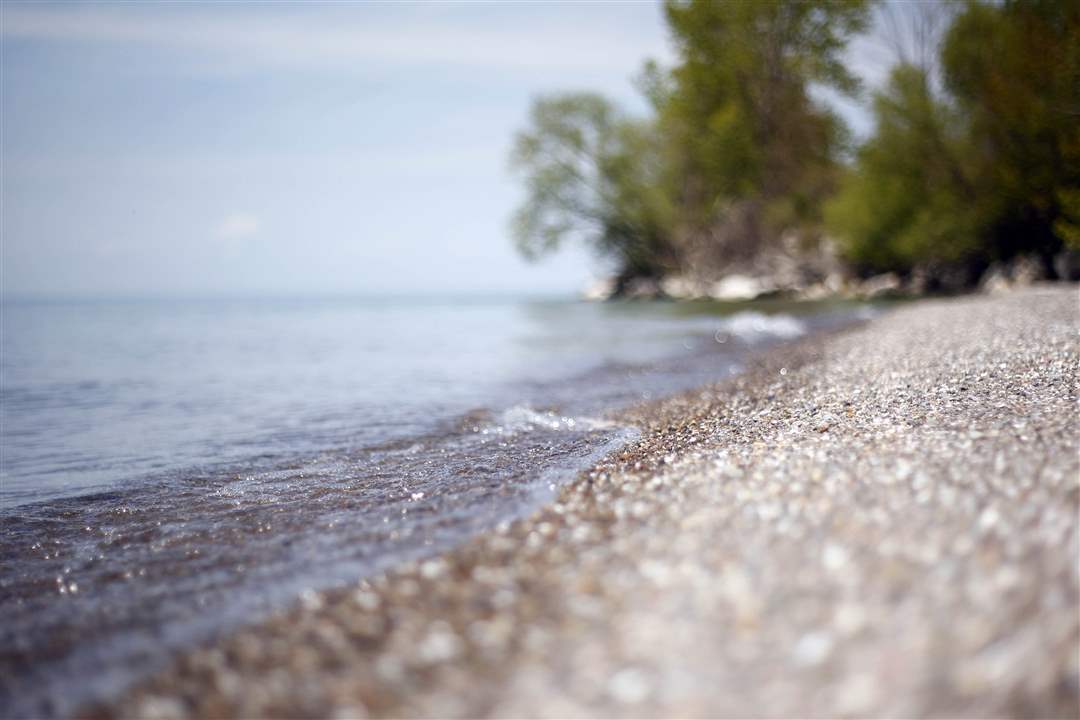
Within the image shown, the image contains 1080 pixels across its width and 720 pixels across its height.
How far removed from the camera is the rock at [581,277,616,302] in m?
75.6

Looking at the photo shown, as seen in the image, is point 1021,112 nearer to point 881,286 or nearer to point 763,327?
point 881,286

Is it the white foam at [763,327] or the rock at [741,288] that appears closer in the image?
the white foam at [763,327]

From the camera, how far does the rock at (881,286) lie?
5269cm

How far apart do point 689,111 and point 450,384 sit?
136ft

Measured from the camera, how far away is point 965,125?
41.7m

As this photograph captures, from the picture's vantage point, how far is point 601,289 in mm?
76875

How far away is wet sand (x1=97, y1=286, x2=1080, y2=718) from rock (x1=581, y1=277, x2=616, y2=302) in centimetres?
6861

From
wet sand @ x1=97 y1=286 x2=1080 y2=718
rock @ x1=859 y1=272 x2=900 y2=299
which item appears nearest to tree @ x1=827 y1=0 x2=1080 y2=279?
rock @ x1=859 y1=272 x2=900 y2=299

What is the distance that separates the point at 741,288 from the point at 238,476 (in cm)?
5215

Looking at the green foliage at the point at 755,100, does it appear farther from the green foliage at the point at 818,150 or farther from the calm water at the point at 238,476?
the calm water at the point at 238,476

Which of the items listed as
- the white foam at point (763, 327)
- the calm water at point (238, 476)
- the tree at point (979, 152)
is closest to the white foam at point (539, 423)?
the calm water at point (238, 476)

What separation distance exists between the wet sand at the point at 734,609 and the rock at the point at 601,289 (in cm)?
6861

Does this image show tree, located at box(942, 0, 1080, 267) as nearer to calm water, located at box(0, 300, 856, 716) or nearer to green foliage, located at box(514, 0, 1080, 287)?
green foliage, located at box(514, 0, 1080, 287)

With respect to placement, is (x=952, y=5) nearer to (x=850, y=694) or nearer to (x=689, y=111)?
(x=689, y=111)
